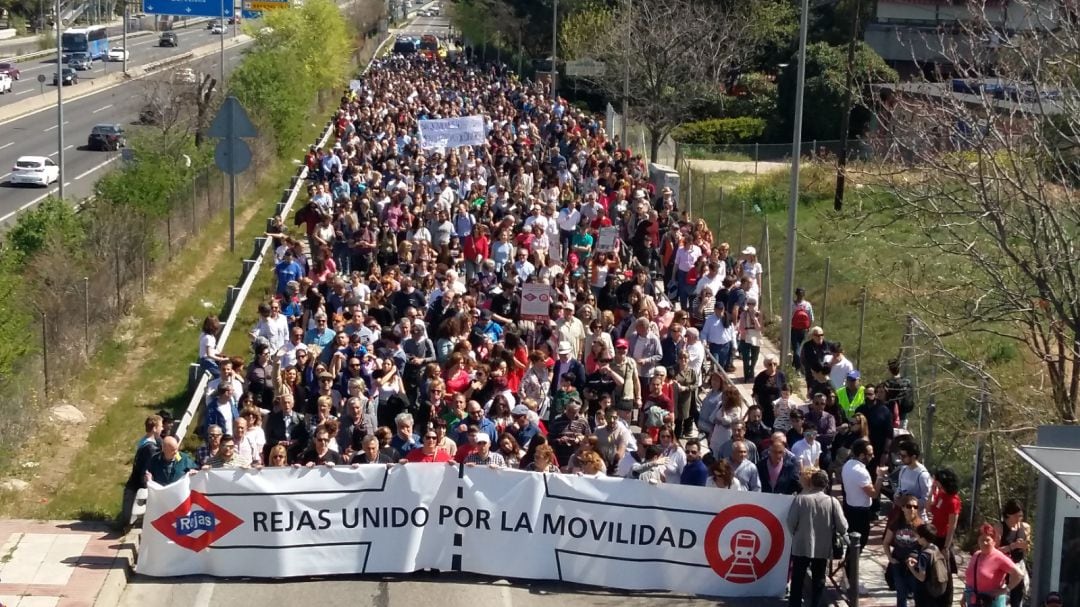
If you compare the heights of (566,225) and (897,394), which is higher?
(897,394)

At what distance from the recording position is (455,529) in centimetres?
1268

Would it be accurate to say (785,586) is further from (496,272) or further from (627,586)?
(496,272)

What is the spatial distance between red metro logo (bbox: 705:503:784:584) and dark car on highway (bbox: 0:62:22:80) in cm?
7574

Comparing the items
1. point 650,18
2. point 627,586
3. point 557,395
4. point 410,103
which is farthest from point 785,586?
point 650,18

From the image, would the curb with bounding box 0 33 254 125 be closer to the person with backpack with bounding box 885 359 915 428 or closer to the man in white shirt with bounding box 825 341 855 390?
the man in white shirt with bounding box 825 341 855 390

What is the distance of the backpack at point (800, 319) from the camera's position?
20312 mm

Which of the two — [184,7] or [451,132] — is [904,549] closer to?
[451,132]

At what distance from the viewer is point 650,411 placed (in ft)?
48.5

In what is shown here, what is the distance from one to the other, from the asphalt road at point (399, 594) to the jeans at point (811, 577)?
0.45 metres

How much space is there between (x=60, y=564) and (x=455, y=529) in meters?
3.37

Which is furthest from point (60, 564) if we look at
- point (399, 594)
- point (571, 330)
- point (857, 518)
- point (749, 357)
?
point (749, 357)

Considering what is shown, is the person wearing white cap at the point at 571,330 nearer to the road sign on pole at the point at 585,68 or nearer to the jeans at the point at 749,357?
the jeans at the point at 749,357

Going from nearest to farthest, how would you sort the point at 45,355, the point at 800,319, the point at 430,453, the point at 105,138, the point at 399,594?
the point at 399,594 → the point at 430,453 → the point at 45,355 → the point at 800,319 → the point at 105,138

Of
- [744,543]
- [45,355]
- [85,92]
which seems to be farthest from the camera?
[85,92]
